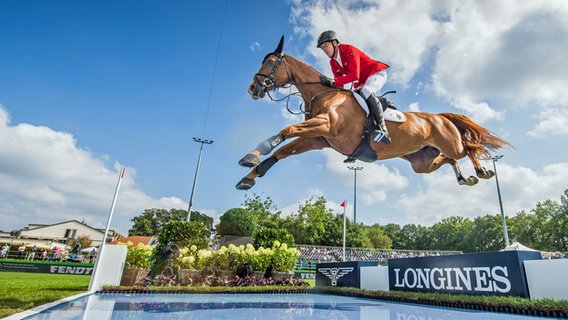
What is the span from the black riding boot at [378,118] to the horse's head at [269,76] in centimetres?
137

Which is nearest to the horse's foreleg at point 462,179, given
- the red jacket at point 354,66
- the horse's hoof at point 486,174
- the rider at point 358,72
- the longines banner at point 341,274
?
the horse's hoof at point 486,174

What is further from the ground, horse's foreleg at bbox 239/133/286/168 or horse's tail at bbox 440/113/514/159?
horse's tail at bbox 440/113/514/159

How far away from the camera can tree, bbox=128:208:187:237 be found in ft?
187

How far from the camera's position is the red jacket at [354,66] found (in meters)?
4.20

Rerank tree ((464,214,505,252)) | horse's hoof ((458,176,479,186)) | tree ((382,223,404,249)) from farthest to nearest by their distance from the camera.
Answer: tree ((382,223,404,249)) → tree ((464,214,505,252)) → horse's hoof ((458,176,479,186))

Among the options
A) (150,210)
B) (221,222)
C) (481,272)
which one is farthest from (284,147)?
(150,210)

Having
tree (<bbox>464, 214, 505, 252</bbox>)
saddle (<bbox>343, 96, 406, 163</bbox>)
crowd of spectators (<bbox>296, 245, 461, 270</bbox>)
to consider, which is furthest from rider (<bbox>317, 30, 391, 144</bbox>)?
tree (<bbox>464, 214, 505, 252</bbox>)

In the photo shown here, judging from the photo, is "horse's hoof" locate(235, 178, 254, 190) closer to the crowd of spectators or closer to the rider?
the rider

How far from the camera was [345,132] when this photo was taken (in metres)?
4.25

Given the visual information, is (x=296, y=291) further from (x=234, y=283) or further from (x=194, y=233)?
(x=194, y=233)

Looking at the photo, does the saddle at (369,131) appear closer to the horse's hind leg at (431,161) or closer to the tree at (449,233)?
the horse's hind leg at (431,161)

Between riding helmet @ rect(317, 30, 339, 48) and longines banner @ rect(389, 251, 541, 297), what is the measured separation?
5019 mm

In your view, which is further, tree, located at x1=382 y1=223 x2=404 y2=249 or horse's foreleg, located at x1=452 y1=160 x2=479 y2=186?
tree, located at x1=382 y1=223 x2=404 y2=249

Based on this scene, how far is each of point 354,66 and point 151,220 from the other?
6222 cm
